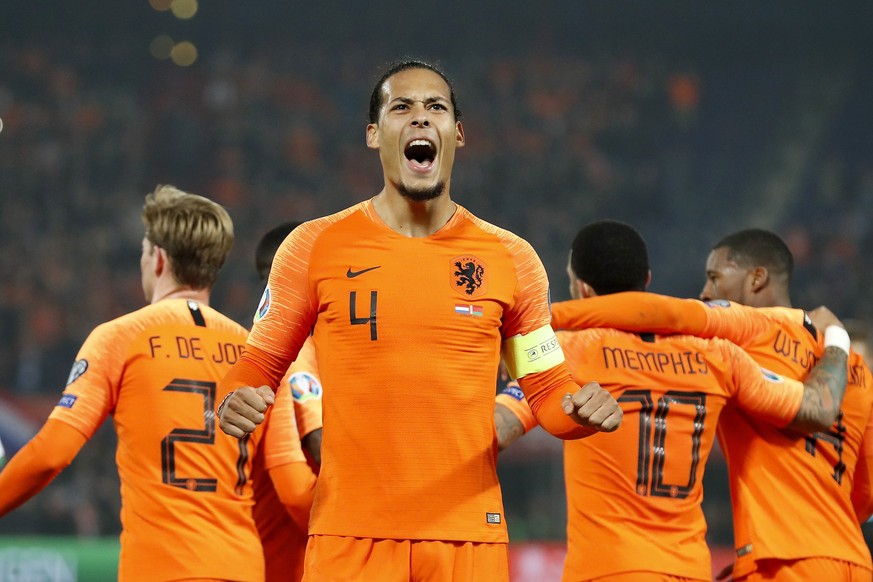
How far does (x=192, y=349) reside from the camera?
3.77 metres

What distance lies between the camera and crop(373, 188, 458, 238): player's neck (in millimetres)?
2951

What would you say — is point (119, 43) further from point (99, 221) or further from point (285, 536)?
point (285, 536)

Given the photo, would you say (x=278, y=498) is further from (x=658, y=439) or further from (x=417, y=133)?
(x=417, y=133)

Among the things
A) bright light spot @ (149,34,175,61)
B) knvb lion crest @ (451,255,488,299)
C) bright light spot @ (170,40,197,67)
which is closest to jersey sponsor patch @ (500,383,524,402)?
knvb lion crest @ (451,255,488,299)

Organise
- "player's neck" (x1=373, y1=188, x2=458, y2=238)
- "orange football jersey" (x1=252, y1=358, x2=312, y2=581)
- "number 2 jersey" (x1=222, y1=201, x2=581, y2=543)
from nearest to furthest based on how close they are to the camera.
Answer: "number 2 jersey" (x1=222, y1=201, x2=581, y2=543), "player's neck" (x1=373, y1=188, x2=458, y2=238), "orange football jersey" (x1=252, y1=358, x2=312, y2=581)

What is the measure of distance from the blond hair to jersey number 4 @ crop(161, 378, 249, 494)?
1.44 ft

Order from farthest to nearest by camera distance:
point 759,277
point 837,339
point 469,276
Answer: point 759,277 → point 837,339 → point 469,276

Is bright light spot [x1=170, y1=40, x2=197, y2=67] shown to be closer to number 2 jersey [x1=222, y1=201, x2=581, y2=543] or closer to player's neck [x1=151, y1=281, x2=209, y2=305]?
player's neck [x1=151, y1=281, x2=209, y2=305]

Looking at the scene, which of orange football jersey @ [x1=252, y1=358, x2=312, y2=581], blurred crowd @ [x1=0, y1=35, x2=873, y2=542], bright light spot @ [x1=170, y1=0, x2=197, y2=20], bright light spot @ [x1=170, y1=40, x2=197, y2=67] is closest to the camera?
orange football jersey @ [x1=252, y1=358, x2=312, y2=581]

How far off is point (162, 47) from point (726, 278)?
14.0m

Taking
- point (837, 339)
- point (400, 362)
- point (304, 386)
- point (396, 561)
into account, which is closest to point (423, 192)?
point (400, 362)

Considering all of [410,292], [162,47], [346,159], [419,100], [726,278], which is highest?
[162,47]

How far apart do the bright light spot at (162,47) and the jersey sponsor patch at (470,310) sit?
15.0 meters

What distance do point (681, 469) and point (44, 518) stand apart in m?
7.40
